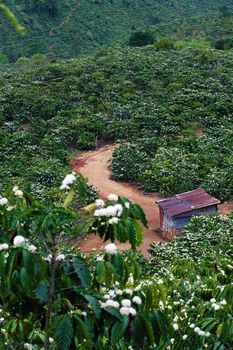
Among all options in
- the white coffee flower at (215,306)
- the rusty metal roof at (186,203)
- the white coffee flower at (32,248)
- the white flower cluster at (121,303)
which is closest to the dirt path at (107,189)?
the rusty metal roof at (186,203)

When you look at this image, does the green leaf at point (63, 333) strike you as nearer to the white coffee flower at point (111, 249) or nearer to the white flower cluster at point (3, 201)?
the white coffee flower at point (111, 249)

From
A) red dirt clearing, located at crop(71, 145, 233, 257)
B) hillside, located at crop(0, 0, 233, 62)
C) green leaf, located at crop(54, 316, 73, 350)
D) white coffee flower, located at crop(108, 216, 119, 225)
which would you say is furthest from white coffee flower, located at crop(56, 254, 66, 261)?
hillside, located at crop(0, 0, 233, 62)

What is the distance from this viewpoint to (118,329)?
12.1 feet

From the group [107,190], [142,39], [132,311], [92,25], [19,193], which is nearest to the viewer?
[132,311]

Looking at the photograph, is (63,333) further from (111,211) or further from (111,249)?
(111,211)

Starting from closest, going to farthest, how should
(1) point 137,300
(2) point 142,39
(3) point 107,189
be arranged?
(1) point 137,300
(3) point 107,189
(2) point 142,39

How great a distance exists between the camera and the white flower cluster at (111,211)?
388 centimetres

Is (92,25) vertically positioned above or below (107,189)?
below

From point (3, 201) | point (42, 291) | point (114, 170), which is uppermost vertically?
point (3, 201)

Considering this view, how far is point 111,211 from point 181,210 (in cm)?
1255

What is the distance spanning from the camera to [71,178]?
4141 mm

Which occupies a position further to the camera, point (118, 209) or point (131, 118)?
point (131, 118)

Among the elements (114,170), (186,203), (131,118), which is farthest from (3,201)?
(131,118)

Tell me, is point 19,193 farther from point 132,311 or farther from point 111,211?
point 132,311
